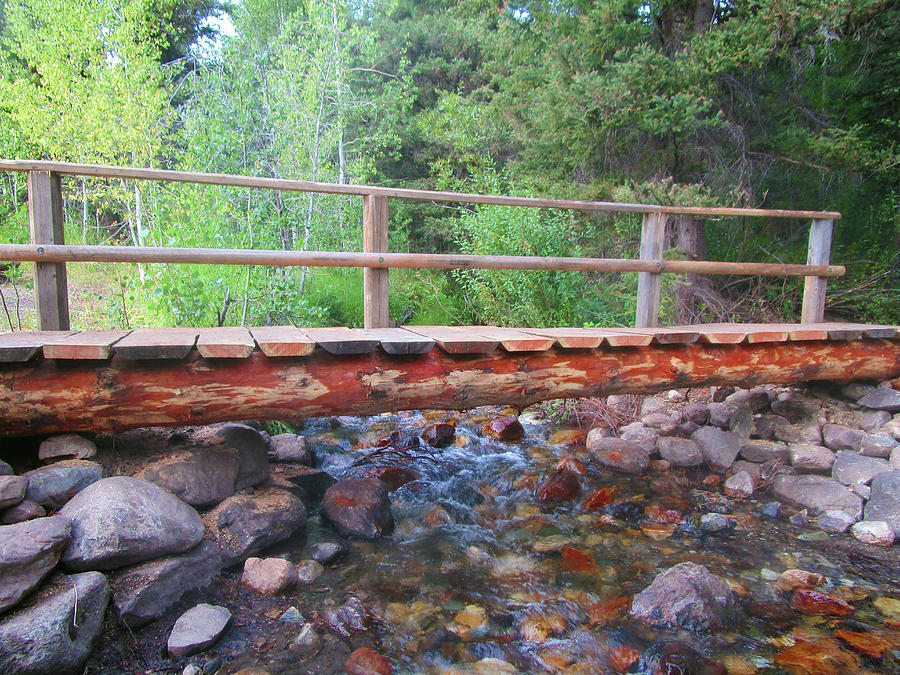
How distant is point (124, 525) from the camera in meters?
2.74

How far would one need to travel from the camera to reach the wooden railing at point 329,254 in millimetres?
3305

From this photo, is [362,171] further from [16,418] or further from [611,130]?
[16,418]

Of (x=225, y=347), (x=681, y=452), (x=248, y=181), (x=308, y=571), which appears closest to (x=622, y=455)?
(x=681, y=452)

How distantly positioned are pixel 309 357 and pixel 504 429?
10.7ft

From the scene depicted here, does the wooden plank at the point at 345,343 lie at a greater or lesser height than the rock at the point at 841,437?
greater

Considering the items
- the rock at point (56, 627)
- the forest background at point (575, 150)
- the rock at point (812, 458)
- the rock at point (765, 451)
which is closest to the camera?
the rock at point (56, 627)

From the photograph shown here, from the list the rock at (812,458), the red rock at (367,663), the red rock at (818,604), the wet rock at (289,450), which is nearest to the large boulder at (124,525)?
the red rock at (367,663)

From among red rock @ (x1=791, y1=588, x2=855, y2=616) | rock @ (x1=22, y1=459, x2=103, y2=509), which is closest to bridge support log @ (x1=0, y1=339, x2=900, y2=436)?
rock @ (x1=22, y1=459, x2=103, y2=509)

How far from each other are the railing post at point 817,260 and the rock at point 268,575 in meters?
5.31

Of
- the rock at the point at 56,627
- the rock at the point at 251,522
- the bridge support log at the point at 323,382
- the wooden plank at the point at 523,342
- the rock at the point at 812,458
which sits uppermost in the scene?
the wooden plank at the point at 523,342

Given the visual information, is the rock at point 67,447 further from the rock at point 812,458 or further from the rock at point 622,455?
the rock at point 812,458

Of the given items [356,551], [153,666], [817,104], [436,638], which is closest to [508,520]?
[356,551]

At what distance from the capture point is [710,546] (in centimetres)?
389

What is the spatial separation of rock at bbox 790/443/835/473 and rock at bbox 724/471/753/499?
475mm
